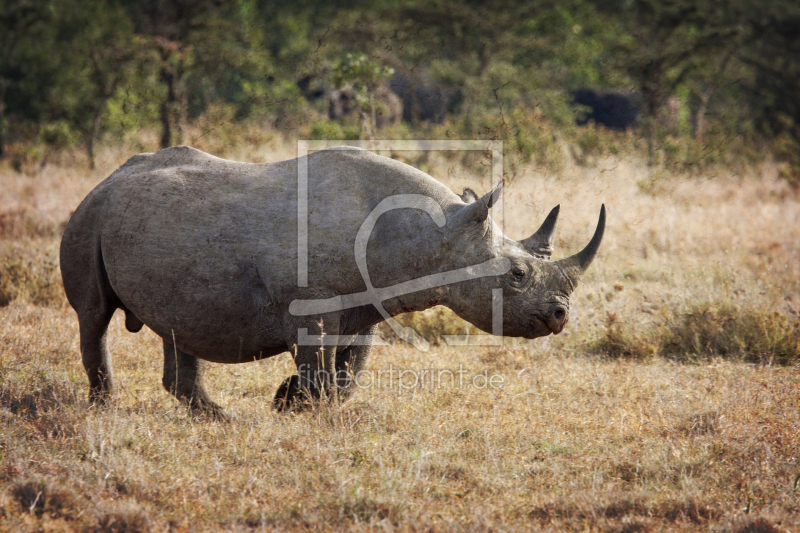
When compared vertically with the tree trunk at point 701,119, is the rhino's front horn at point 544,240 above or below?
below

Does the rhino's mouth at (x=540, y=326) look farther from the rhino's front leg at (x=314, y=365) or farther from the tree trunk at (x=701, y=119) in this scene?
the tree trunk at (x=701, y=119)

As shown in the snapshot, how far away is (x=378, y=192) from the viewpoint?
4.73 m

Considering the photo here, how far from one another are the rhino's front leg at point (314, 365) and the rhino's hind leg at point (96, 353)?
1.39 m

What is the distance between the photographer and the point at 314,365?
15.3 feet

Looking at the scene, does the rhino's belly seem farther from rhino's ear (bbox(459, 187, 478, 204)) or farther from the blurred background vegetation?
the blurred background vegetation

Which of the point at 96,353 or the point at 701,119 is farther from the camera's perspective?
the point at 701,119

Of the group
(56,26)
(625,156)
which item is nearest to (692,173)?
(625,156)

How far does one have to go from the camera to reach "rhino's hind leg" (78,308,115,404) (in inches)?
206

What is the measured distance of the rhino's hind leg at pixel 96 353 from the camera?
17.1ft

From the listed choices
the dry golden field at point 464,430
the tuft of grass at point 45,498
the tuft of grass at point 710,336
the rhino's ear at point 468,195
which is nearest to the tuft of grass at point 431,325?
the dry golden field at point 464,430

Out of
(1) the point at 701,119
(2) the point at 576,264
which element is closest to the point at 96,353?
(2) the point at 576,264

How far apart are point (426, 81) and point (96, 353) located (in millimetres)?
17794

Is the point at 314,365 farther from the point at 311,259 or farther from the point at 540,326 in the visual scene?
the point at 540,326

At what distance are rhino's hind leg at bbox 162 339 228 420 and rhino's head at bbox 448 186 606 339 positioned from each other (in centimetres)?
200
